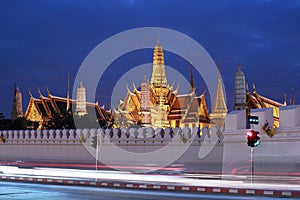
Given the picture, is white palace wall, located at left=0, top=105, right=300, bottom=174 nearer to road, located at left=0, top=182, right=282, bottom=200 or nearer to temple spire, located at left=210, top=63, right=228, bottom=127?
road, located at left=0, top=182, right=282, bottom=200

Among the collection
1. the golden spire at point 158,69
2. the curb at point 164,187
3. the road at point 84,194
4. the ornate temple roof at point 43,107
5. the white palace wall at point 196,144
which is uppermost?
the golden spire at point 158,69

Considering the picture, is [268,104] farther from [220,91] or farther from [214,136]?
[214,136]

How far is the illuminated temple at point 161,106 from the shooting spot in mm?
46688

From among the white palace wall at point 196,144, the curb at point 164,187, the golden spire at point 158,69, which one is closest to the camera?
the curb at point 164,187

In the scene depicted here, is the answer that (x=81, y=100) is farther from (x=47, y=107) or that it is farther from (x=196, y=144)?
(x=196, y=144)

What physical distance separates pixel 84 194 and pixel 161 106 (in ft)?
123

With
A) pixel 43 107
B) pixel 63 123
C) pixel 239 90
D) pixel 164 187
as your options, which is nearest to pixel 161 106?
pixel 239 90

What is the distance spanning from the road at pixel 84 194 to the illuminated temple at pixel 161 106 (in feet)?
110

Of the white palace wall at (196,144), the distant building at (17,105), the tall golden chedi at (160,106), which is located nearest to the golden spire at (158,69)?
the tall golden chedi at (160,106)

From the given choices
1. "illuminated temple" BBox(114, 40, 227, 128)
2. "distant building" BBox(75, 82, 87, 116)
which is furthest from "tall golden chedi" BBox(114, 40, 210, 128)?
"distant building" BBox(75, 82, 87, 116)

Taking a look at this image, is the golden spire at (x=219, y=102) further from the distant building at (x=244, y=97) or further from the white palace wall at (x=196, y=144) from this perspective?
the white palace wall at (x=196, y=144)

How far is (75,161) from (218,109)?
30.6 metres

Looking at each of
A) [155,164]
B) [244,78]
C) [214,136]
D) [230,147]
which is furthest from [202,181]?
[244,78]

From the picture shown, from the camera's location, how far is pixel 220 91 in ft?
171
